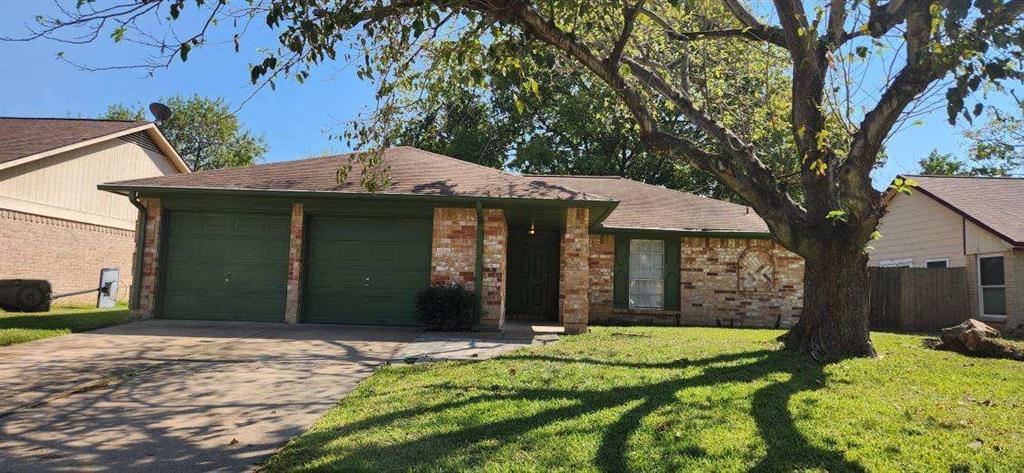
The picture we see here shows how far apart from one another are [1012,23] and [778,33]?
3760 mm

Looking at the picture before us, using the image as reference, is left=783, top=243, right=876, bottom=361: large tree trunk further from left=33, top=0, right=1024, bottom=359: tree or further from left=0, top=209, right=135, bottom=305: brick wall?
left=0, top=209, right=135, bottom=305: brick wall

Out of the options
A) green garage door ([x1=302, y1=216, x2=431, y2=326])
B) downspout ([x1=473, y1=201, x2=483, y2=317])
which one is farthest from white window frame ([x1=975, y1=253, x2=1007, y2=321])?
green garage door ([x1=302, y1=216, x2=431, y2=326])

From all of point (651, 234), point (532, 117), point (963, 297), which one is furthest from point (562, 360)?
point (532, 117)

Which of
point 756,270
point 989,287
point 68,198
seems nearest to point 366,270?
point 756,270

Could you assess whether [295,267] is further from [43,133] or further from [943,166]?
[943,166]

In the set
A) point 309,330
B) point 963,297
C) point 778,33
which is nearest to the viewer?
point 778,33

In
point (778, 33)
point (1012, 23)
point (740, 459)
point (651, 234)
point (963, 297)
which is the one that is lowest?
point (740, 459)

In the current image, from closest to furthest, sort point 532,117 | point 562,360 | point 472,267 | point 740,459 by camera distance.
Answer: point 740,459
point 562,360
point 472,267
point 532,117

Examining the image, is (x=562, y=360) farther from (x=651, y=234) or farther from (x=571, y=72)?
(x=651, y=234)

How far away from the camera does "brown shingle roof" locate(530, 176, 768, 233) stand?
1540 centimetres

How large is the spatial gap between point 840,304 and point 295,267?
938 centimetres

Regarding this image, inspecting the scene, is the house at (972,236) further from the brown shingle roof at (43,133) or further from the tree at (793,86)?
the brown shingle roof at (43,133)

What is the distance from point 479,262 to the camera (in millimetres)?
11555

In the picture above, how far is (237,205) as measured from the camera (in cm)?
1207
